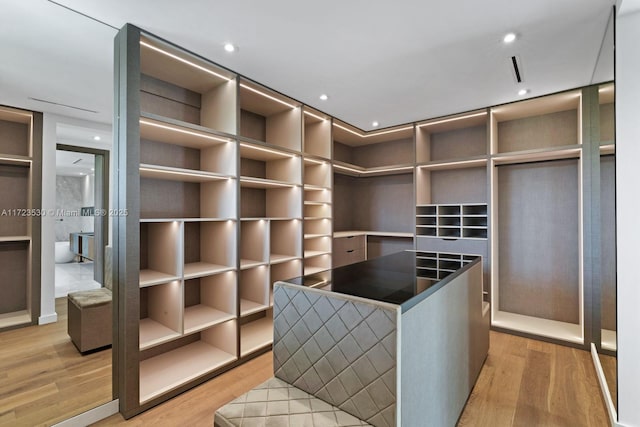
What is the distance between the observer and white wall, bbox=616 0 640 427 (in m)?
1.74

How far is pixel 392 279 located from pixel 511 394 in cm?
153

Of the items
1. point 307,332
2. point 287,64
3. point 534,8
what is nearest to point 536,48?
point 534,8

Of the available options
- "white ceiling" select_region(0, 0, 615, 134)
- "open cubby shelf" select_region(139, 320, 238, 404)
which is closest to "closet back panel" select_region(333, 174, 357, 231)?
"white ceiling" select_region(0, 0, 615, 134)

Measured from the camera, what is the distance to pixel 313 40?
2.19 metres

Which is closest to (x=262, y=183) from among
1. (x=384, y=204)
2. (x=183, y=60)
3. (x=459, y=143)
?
(x=183, y=60)

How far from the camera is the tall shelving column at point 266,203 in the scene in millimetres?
3049

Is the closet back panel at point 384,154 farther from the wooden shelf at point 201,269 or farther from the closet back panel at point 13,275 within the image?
the closet back panel at point 13,275

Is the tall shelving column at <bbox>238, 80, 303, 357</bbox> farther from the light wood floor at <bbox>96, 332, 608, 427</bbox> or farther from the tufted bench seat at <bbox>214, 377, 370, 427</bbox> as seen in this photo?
the tufted bench seat at <bbox>214, 377, 370, 427</bbox>

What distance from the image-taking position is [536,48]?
229cm

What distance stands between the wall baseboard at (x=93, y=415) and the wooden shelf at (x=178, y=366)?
0.57ft

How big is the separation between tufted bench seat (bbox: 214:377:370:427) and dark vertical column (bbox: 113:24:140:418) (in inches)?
40.6

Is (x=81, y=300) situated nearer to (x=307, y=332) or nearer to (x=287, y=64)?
(x=307, y=332)

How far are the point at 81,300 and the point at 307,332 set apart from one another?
1.63 metres

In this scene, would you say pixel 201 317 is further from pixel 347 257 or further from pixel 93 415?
pixel 347 257
